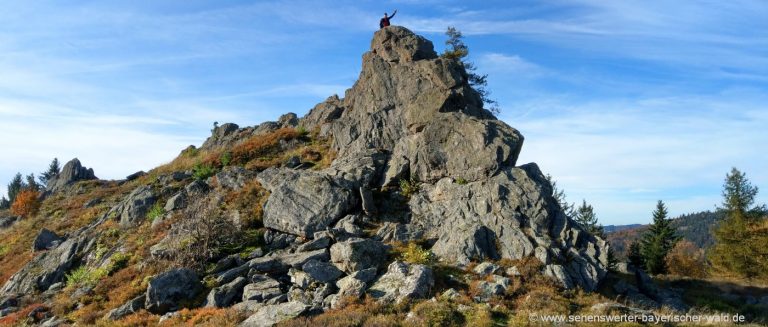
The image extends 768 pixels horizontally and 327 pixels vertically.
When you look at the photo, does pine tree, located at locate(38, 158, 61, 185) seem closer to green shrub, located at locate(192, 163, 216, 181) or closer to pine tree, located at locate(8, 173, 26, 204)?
pine tree, located at locate(8, 173, 26, 204)

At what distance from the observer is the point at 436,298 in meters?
17.0

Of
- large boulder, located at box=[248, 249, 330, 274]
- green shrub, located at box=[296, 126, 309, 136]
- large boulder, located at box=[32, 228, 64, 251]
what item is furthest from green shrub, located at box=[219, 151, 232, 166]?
large boulder, located at box=[248, 249, 330, 274]

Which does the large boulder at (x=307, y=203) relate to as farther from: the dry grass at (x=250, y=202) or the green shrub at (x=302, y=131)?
the green shrub at (x=302, y=131)

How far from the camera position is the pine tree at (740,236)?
4853 centimetres

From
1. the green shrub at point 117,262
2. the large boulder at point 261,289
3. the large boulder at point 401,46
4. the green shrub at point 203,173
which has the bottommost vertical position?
the large boulder at point 261,289

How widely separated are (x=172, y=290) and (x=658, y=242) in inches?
2172

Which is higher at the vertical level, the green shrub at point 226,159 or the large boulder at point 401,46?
the large boulder at point 401,46

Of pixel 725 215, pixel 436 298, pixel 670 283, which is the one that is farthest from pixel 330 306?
pixel 725 215

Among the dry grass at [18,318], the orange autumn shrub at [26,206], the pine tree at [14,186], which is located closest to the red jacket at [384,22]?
the dry grass at [18,318]

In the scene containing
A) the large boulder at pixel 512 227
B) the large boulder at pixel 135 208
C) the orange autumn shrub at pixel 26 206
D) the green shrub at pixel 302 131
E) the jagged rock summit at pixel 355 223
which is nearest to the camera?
the jagged rock summit at pixel 355 223

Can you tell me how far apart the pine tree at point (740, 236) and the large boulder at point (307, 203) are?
153 feet

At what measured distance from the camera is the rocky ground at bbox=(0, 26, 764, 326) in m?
17.5

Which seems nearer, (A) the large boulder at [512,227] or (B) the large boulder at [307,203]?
(A) the large boulder at [512,227]

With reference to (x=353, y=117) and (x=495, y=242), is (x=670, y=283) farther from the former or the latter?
(x=353, y=117)
